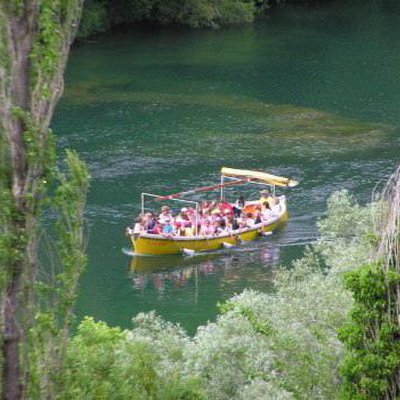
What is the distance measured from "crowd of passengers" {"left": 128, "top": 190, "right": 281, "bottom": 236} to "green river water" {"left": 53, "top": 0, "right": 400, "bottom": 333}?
3.00 feet

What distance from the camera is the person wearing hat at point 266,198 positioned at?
41.7m

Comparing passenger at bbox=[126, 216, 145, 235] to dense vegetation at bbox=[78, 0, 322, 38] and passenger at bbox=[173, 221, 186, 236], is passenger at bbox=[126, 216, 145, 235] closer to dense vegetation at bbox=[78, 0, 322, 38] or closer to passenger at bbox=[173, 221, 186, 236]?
passenger at bbox=[173, 221, 186, 236]

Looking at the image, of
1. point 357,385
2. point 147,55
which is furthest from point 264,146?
point 357,385

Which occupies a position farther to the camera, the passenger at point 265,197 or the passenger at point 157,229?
the passenger at point 265,197

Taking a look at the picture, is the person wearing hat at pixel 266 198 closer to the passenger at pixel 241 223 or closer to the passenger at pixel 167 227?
the passenger at pixel 241 223

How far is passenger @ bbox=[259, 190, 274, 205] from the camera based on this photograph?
41.7 meters

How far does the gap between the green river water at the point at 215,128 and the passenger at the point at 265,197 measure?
106cm

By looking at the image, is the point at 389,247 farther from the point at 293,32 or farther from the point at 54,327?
the point at 293,32

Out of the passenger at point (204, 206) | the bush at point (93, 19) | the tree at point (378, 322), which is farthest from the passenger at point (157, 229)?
the bush at point (93, 19)

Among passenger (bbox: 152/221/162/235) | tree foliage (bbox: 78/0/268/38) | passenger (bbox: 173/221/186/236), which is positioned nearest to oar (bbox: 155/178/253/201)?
passenger (bbox: 173/221/186/236)

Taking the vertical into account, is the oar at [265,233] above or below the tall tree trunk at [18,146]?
below

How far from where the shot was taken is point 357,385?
52.7 ft

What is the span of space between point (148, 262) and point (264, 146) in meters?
12.4

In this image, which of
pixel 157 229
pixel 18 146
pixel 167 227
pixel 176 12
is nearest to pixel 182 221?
pixel 167 227
